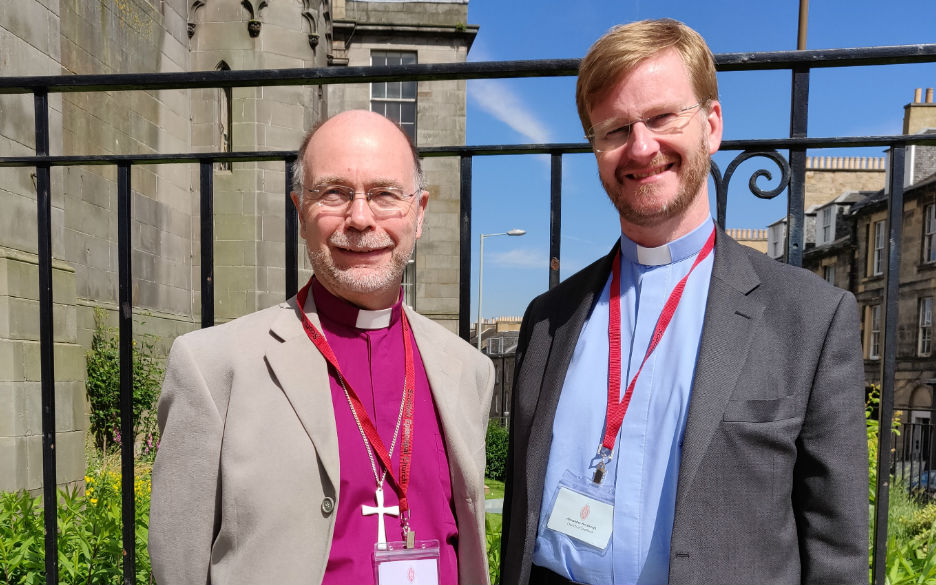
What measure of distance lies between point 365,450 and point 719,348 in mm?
958

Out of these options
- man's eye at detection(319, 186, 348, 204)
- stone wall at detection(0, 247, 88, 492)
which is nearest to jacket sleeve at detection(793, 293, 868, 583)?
man's eye at detection(319, 186, 348, 204)

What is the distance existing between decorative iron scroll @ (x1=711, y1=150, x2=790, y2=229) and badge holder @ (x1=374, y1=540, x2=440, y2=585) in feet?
4.22

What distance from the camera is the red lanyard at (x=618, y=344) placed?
1.70 m

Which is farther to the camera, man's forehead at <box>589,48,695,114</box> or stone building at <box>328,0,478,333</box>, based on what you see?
stone building at <box>328,0,478,333</box>

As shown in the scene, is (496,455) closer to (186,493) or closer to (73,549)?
(73,549)

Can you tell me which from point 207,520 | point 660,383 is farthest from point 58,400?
point 660,383

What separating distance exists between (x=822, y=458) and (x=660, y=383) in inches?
15.4

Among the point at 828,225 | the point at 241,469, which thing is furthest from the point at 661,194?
the point at 828,225

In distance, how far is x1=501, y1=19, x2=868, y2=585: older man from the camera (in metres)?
1.54

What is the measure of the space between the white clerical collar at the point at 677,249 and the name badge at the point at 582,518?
0.68m

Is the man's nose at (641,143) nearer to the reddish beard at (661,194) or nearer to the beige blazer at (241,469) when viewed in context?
the reddish beard at (661,194)

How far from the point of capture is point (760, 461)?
1537mm

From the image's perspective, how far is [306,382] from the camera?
6.05 feet

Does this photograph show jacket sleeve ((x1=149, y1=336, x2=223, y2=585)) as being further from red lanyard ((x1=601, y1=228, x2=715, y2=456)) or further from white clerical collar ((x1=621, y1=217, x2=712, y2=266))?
white clerical collar ((x1=621, y1=217, x2=712, y2=266))
